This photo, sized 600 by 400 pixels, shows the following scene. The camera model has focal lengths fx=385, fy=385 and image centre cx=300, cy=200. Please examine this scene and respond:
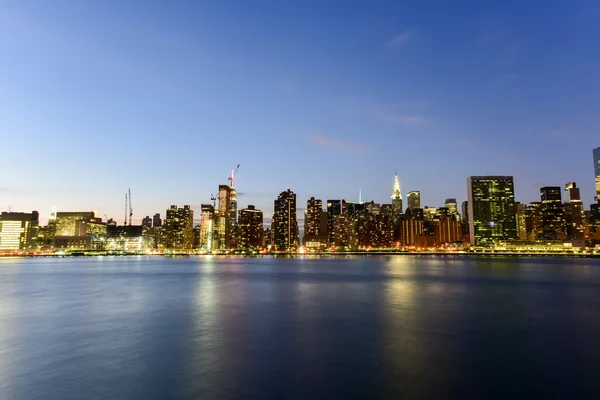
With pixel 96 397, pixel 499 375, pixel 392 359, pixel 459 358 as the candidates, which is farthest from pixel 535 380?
pixel 96 397

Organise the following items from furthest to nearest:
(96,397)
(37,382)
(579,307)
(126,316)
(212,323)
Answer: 1. (579,307)
2. (126,316)
3. (212,323)
4. (37,382)
5. (96,397)

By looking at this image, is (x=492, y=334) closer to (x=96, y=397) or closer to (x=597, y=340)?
(x=597, y=340)

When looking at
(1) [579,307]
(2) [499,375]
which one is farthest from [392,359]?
(1) [579,307]

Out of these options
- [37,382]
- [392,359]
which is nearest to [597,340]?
[392,359]

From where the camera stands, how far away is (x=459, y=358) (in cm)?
2075

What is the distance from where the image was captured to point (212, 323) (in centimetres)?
3136

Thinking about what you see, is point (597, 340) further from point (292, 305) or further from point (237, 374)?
point (292, 305)

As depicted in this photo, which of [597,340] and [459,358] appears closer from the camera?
[459,358]

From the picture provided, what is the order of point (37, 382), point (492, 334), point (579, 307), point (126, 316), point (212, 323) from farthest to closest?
1. point (579, 307)
2. point (126, 316)
3. point (212, 323)
4. point (492, 334)
5. point (37, 382)

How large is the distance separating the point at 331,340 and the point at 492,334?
11696 mm

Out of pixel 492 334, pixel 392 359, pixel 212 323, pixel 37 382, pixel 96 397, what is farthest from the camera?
pixel 212 323

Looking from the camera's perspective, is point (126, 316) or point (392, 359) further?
point (126, 316)

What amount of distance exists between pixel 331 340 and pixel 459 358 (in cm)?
790

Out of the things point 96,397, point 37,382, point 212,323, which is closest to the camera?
point 96,397
